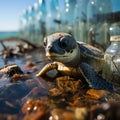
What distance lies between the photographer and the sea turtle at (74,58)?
3.94 m

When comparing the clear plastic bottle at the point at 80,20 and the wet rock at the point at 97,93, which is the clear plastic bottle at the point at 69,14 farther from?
A: the wet rock at the point at 97,93

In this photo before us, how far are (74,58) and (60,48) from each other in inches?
17.0

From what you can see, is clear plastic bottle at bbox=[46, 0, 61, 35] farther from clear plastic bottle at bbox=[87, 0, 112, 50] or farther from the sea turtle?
the sea turtle

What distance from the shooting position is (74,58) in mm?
4293

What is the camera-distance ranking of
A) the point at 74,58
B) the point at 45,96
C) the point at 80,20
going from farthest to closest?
1. the point at 80,20
2. the point at 74,58
3. the point at 45,96

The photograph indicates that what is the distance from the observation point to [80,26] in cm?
1060

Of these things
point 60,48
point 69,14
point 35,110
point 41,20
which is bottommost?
point 41,20

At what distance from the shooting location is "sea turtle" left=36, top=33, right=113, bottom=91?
394 cm

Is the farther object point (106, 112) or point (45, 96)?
point (45, 96)

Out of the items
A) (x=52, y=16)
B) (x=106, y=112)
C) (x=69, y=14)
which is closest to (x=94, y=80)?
(x=106, y=112)

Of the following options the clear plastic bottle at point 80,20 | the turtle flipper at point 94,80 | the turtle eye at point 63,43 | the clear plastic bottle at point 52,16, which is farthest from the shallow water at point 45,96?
the clear plastic bottle at point 52,16

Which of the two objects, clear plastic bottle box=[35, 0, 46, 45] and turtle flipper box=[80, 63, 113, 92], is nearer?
turtle flipper box=[80, 63, 113, 92]

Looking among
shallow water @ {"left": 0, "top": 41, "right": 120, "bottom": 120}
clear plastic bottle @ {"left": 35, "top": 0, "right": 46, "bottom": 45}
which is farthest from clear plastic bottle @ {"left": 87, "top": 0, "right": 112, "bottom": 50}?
clear plastic bottle @ {"left": 35, "top": 0, "right": 46, "bottom": 45}

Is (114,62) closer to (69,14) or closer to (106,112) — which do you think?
(106,112)
